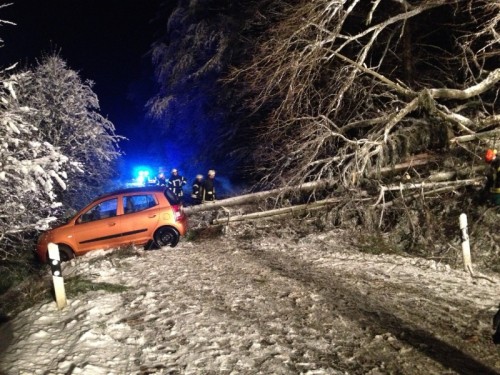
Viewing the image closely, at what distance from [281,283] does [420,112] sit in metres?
6.56

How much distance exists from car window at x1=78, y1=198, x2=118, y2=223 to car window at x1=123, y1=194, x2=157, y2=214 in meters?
0.27

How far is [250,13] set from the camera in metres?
17.5

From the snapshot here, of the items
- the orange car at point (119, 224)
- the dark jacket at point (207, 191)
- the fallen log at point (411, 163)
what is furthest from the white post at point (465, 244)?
the dark jacket at point (207, 191)

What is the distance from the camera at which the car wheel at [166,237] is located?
10.4 m

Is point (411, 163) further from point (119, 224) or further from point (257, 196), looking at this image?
point (119, 224)

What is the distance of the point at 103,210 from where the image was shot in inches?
405

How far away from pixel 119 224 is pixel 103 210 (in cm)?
58

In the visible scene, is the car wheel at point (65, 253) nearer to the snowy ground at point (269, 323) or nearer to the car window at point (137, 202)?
the car window at point (137, 202)

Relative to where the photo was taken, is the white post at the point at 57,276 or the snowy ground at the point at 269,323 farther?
the white post at the point at 57,276

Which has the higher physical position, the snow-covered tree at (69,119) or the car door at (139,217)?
the snow-covered tree at (69,119)

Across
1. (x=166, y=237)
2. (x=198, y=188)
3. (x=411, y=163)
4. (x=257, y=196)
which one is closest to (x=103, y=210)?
(x=166, y=237)

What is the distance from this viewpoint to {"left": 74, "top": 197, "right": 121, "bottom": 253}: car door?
10.1 metres

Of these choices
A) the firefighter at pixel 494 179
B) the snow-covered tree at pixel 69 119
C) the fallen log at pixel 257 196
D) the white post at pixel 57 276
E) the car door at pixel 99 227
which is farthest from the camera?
the snow-covered tree at pixel 69 119

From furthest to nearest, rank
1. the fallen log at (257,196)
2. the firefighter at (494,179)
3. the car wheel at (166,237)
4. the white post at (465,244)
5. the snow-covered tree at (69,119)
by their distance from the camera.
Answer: the snow-covered tree at (69,119), the fallen log at (257,196), the car wheel at (166,237), the firefighter at (494,179), the white post at (465,244)
